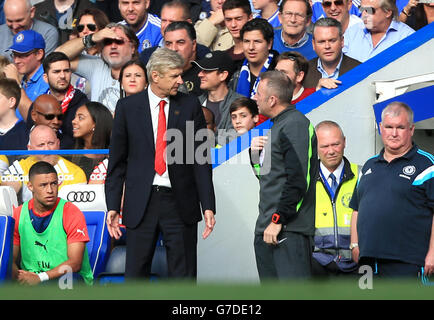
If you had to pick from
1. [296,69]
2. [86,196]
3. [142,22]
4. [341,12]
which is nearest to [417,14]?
[341,12]

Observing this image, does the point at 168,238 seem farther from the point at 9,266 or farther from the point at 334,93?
the point at 334,93

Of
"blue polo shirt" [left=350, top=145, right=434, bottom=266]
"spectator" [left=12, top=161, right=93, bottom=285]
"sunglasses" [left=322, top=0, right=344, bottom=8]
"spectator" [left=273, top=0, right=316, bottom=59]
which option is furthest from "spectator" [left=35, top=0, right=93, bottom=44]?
"blue polo shirt" [left=350, top=145, right=434, bottom=266]

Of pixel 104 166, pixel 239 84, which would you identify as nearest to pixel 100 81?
pixel 239 84

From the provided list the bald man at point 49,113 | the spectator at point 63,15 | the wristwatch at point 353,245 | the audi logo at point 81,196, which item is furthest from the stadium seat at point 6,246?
the spectator at point 63,15

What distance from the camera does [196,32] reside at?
31.7ft

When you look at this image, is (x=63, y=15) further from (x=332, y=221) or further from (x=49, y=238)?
(x=332, y=221)

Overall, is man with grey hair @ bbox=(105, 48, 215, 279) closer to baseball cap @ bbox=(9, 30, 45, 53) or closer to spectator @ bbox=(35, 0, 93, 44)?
baseball cap @ bbox=(9, 30, 45, 53)

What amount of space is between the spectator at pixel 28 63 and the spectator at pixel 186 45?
1.78m

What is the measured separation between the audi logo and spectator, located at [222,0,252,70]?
2.75 metres

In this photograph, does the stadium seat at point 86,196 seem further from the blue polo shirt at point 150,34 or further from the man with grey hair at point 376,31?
the man with grey hair at point 376,31

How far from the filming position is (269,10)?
966 centimetres

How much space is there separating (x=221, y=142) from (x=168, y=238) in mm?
2346
